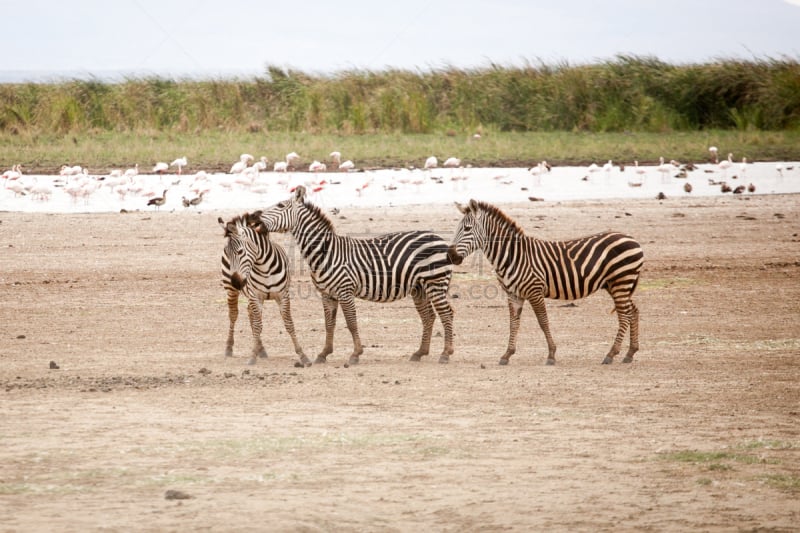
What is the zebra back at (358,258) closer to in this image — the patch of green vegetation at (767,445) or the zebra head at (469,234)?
the zebra head at (469,234)

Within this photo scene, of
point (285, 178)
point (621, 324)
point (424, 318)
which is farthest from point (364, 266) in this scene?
point (285, 178)

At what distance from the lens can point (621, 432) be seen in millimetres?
8367

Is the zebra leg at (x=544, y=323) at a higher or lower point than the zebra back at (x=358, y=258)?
lower

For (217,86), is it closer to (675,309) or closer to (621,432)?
(675,309)

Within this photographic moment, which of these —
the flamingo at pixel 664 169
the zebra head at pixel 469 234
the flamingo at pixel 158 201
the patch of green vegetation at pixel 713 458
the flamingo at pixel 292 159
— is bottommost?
the patch of green vegetation at pixel 713 458

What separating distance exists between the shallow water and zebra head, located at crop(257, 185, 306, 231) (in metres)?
10.7

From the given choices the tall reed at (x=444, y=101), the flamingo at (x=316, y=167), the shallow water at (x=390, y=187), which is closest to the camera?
the shallow water at (x=390, y=187)

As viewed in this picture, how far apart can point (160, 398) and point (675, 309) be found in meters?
7.01

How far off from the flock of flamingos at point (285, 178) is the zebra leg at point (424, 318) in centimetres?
1152

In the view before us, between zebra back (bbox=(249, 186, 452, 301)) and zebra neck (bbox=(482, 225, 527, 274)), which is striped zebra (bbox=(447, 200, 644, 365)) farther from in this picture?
zebra back (bbox=(249, 186, 452, 301))

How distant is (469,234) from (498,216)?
1.10 feet

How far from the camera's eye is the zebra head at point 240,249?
35.9ft

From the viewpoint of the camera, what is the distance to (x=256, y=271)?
11.1 meters

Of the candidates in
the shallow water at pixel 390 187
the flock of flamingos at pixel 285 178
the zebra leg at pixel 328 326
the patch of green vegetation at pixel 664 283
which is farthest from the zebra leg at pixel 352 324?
the flock of flamingos at pixel 285 178
